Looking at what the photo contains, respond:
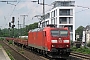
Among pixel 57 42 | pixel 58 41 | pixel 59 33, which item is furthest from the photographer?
pixel 59 33

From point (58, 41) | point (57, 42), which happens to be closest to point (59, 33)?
point (58, 41)

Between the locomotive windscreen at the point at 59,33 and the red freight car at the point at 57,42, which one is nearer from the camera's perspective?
the red freight car at the point at 57,42

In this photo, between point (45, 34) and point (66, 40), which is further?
point (45, 34)

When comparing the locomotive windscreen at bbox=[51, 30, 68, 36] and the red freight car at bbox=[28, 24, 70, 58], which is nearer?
the red freight car at bbox=[28, 24, 70, 58]

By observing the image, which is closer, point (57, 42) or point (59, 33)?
point (57, 42)

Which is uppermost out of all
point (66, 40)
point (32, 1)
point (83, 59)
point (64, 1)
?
point (64, 1)

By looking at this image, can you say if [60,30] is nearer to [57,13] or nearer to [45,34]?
[45,34]

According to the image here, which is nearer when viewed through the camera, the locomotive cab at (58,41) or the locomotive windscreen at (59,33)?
the locomotive cab at (58,41)

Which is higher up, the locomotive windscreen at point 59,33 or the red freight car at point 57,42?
the locomotive windscreen at point 59,33

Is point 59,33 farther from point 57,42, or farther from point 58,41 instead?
point 57,42

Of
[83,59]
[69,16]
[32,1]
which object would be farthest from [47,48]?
[69,16]

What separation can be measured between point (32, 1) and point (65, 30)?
11.2 m

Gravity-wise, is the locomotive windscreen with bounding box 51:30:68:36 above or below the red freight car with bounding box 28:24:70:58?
above

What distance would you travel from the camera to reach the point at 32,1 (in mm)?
34562
